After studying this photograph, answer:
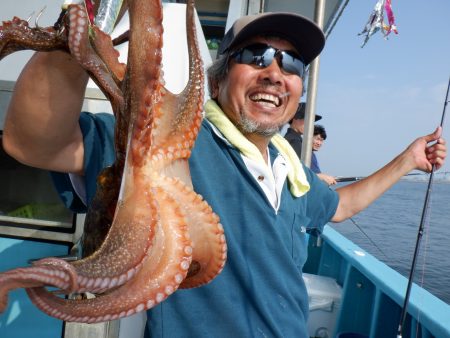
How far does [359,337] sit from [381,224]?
1984 cm

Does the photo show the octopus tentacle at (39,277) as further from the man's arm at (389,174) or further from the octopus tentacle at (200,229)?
the man's arm at (389,174)

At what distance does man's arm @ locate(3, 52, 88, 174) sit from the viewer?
46.5 inches

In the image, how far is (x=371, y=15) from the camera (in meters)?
4.85

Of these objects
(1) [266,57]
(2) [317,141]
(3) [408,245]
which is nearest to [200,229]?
(1) [266,57]

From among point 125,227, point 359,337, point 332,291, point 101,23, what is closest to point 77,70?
point 101,23

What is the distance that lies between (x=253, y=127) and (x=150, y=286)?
129cm

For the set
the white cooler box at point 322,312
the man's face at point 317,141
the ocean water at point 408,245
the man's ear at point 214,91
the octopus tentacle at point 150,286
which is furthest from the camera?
the ocean water at point 408,245

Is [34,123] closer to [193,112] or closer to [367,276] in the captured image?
[193,112]

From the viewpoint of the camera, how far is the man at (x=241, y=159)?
1267mm

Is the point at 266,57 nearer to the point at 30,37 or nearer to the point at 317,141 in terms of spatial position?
the point at 30,37

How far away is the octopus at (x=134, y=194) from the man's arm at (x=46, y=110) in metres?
0.19

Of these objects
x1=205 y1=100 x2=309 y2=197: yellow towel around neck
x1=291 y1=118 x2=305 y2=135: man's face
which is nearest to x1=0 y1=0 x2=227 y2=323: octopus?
x1=205 y1=100 x2=309 y2=197: yellow towel around neck

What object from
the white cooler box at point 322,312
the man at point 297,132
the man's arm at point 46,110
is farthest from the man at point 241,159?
the man at point 297,132

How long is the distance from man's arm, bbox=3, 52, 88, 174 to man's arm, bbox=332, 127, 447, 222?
2093 millimetres
